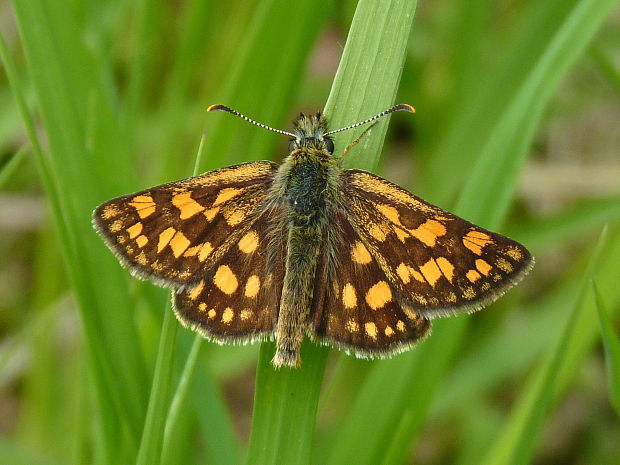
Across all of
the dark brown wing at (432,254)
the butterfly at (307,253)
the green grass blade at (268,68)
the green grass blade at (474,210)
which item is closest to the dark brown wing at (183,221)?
the butterfly at (307,253)

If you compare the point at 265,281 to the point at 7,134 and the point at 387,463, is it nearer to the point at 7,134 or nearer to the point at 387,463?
the point at 387,463

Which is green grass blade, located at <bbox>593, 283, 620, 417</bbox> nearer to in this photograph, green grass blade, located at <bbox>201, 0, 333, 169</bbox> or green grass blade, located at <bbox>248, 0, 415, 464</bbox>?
green grass blade, located at <bbox>248, 0, 415, 464</bbox>

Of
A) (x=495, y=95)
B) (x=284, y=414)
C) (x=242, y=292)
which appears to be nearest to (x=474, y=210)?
→ (x=242, y=292)

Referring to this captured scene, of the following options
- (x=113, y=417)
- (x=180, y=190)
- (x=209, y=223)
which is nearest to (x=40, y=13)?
(x=180, y=190)

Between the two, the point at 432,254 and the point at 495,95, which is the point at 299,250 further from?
the point at 495,95

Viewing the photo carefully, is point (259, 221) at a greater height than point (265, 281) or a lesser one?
greater

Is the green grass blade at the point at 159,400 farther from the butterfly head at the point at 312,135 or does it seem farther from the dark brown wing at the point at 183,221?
the butterfly head at the point at 312,135

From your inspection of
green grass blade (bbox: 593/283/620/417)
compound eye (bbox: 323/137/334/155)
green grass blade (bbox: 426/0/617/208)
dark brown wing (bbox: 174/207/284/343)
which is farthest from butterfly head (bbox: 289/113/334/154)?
green grass blade (bbox: 593/283/620/417)
